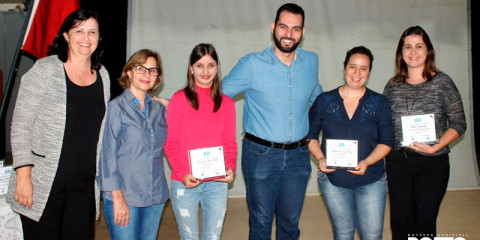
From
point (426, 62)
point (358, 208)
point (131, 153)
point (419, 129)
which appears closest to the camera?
point (131, 153)

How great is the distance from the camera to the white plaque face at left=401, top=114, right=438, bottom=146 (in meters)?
2.49

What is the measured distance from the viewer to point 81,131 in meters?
2.04

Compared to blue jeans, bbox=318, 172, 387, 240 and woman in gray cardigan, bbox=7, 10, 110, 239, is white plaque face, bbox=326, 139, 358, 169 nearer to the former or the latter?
blue jeans, bbox=318, 172, 387, 240

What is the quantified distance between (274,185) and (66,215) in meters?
1.20

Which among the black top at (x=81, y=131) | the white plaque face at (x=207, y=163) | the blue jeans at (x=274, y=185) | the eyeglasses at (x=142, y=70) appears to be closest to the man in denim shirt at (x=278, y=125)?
the blue jeans at (x=274, y=185)

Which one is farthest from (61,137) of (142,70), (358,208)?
(358,208)

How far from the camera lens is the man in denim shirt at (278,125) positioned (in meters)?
2.52

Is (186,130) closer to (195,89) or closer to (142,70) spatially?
(195,89)

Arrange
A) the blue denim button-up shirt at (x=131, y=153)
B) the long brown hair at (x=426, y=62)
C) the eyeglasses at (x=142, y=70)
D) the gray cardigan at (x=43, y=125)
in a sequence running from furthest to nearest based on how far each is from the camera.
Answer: the long brown hair at (x=426, y=62) < the eyeglasses at (x=142, y=70) < the blue denim button-up shirt at (x=131, y=153) < the gray cardigan at (x=43, y=125)

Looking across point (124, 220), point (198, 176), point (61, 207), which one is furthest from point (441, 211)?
point (61, 207)

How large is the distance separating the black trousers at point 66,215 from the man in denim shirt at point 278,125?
979 mm

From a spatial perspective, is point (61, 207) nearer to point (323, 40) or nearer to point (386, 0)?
point (323, 40)

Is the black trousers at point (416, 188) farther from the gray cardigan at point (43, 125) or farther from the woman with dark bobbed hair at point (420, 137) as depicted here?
the gray cardigan at point (43, 125)

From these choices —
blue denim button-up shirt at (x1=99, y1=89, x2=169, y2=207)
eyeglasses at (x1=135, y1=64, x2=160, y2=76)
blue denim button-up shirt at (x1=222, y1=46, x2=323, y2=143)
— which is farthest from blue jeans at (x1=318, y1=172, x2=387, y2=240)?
eyeglasses at (x1=135, y1=64, x2=160, y2=76)
